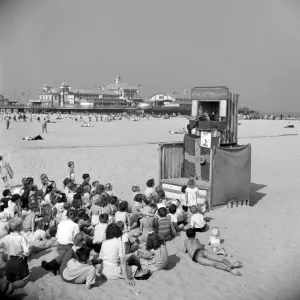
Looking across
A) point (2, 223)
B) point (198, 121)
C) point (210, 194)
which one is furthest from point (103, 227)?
point (198, 121)

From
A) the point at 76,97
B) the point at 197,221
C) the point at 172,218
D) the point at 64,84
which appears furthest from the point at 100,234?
the point at 64,84

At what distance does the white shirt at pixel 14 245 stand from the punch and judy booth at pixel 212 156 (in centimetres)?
478

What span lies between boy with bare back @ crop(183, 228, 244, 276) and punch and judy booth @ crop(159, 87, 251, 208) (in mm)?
2968

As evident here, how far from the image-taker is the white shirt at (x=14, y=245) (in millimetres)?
5621

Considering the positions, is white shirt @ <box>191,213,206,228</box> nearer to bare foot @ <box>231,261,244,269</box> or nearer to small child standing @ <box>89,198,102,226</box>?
bare foot @ <box>231,261,244,269</box>

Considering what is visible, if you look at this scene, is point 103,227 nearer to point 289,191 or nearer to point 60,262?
point 60,262

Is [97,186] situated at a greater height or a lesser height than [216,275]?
greater

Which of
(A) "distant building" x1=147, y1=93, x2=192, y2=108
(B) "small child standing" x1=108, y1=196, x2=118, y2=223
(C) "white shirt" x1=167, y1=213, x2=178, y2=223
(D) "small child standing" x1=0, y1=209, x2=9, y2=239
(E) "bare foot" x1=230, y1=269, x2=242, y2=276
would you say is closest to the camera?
(E) "bare foot" x1=230, y1=269, x2=242, y2=276

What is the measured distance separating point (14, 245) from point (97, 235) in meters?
1.39

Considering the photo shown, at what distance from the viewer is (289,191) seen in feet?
39.2

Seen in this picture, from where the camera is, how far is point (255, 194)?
1153cm

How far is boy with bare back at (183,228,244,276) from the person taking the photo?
6.07m

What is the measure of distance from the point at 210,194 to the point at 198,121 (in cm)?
235

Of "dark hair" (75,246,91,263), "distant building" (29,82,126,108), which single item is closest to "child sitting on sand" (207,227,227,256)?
"dark hair" (75,246,91,263)
